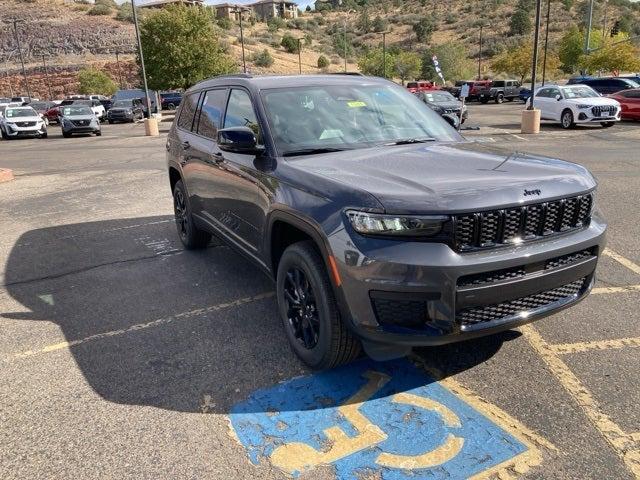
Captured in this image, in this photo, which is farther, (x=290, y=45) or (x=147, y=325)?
(x=290, y=45)

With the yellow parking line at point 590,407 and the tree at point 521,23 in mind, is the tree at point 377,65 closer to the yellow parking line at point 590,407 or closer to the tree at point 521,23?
the tree at point 521,23

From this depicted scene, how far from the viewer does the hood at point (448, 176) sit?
9.06ft

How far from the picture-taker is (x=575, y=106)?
65.1 ft

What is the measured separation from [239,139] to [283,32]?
112 m

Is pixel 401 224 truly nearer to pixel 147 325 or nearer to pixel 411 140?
pixel 411 140

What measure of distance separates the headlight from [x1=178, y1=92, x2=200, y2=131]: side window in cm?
328

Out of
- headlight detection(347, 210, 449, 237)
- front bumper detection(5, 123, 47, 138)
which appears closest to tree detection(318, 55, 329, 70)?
front bumper detection(5, 123, 47, 138)

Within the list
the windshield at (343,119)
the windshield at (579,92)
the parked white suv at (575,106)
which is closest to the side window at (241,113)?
the windshield at (343,119)

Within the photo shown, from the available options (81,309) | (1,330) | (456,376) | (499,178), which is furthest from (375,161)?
(1,330)

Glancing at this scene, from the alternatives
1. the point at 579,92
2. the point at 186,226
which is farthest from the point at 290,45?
the point at 186,226

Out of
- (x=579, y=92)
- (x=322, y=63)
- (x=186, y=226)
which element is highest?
(x=322, y=63)

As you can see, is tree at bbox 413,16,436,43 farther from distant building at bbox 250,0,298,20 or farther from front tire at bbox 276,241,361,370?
front tire at bbox 276,241,361,370

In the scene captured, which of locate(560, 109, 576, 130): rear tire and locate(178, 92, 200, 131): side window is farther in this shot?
locate(560, 109, 576, 130): rear tire

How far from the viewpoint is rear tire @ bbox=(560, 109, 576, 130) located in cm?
2022
